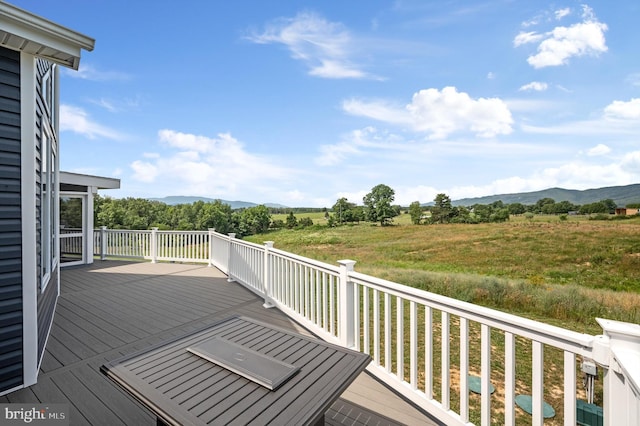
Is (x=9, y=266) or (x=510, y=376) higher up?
(x=9, y=266)

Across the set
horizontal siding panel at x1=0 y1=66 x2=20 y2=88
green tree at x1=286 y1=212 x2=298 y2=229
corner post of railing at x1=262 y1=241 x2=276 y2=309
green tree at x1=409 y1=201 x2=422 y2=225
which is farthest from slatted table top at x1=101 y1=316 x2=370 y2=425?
green tree at x1=409 y1=201 x2=422 y2=225

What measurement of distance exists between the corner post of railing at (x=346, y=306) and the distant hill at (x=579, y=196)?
141 ft

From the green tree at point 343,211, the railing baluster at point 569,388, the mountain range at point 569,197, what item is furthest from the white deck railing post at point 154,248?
the green tree at point 343,211

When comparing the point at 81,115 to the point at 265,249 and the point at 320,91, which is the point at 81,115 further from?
→ the point at 265,249

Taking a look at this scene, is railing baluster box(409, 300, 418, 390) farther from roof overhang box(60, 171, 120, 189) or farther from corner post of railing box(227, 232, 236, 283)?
roof overhang box(60, 171, 120, 189)

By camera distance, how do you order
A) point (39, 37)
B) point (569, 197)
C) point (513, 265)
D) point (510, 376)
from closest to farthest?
point (510, 376)
point (39, 37)
point (513, 265)
point (569, 197)

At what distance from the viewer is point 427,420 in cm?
193

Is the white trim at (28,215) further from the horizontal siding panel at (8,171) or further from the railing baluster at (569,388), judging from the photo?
the railing baluster at (569,388)

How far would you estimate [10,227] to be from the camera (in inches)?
88.6

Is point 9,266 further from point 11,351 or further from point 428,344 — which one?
point 428,344

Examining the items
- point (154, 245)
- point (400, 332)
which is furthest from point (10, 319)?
point (154, 245)

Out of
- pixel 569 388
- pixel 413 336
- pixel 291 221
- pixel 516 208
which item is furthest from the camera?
pixel 516 208

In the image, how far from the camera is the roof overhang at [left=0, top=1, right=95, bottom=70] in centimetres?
202

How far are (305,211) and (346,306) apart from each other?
137 feet
